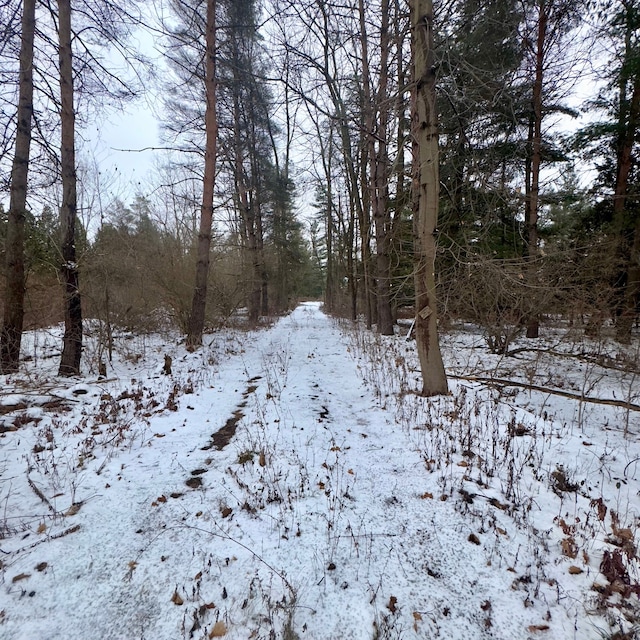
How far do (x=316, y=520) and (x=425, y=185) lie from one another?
4.49m

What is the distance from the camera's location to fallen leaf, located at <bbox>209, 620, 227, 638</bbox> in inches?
64.1

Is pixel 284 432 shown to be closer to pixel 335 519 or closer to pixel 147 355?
pixel 335 519

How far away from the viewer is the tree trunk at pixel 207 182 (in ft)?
27.9

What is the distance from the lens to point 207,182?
885 cm

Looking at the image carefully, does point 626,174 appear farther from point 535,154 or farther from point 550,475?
point 550,475

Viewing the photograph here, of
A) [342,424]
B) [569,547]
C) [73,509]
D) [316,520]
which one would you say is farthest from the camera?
[342,424]

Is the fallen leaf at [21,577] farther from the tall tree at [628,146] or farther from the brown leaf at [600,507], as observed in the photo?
the tall tree at [628,146]

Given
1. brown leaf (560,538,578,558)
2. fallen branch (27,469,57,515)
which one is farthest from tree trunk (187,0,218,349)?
brown leaf (560,538,578,558)

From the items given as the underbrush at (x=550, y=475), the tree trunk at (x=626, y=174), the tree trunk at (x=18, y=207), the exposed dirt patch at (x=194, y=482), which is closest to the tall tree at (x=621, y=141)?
the tree trunk at (x=626, y=174)

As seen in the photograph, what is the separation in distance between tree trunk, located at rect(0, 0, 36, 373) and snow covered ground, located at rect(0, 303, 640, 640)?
1.43 m

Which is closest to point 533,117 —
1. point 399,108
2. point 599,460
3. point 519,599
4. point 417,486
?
point 399,108

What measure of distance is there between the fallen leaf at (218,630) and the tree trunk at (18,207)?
258 inches

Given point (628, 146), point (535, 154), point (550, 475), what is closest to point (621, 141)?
point (628, 146)

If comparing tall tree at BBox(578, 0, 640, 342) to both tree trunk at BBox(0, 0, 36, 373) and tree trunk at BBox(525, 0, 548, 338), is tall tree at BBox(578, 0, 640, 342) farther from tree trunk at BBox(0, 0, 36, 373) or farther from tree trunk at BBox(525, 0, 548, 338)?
tree trunk at BBox(0, 0, 36, 373)
